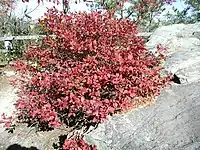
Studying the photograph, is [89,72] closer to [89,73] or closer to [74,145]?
[89,73]

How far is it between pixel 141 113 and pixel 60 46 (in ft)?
7.23

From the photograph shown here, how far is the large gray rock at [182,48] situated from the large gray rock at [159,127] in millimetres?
519

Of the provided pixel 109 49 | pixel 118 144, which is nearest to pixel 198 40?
pixel 109 49

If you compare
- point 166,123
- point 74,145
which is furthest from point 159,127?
point 74,145

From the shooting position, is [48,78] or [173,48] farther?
[173,48]

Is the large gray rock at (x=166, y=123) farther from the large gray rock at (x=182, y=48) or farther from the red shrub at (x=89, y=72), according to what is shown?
the red shrub at (x=89, y=72)

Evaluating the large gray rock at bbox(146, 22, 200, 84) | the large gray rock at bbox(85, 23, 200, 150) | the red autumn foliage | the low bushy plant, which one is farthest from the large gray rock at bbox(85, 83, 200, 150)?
→ the large gray rock at bbox(146, 22, 200, 84)

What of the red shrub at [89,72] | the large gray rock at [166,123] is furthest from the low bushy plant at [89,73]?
the large gray rock at [166,123]

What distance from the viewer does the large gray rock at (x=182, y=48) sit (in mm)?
6492

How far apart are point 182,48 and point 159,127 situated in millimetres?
3122

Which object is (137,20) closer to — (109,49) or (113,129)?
(109,49)

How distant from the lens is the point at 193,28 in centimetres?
914

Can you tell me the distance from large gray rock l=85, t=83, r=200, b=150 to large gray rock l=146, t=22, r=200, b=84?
1.70 feet

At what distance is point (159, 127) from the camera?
5199mm
